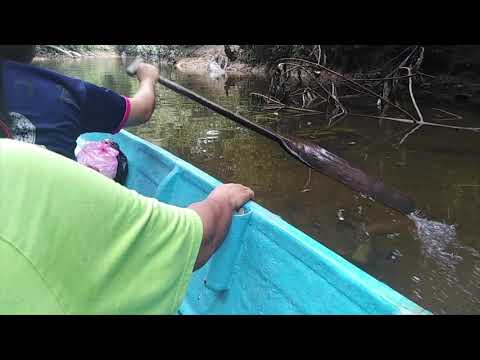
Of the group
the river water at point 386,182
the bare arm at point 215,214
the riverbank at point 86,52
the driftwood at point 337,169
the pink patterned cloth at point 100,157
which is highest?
the bare arm at point 215,214

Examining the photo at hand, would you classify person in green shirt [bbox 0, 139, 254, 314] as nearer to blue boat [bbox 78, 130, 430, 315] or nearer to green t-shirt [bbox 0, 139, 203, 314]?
green t-shirt [bbox 0, 139, 203, 314]

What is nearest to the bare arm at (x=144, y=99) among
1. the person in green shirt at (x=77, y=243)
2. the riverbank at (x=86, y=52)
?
the person in green shirt at (x=77, y=243)

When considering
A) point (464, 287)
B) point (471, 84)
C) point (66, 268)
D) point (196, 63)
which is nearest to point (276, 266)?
point (66, 268)

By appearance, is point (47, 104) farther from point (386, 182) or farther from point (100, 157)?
point (386, 182)

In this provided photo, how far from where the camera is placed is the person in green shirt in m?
0.71

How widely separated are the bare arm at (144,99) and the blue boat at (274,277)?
1.30 feet

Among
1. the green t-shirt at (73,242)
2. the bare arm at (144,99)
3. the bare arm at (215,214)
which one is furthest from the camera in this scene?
the bare arm at (144,99)

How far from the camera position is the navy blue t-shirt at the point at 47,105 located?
57.7 inches

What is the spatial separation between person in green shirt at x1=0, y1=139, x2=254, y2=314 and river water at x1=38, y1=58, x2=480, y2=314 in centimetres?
245

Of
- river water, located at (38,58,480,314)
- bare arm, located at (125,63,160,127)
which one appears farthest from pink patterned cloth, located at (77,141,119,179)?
river water, located at (38,58,480,314)

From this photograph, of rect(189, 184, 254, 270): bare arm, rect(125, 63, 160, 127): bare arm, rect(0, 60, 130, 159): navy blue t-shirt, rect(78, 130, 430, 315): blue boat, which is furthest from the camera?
rect(125, 63, 160, 127): bare arm

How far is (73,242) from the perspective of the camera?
0.76m

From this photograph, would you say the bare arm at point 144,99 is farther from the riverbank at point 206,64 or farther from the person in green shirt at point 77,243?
the riverbank at point 206,64
